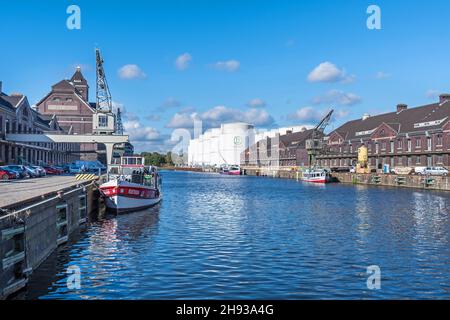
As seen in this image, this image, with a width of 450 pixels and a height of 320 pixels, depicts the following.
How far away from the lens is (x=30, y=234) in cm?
1877

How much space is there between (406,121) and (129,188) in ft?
254

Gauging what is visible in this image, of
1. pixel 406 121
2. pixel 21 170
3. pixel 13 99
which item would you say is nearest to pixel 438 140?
pixel 406 121

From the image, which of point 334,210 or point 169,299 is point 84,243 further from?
point 334,210

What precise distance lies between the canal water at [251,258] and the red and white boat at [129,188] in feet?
6.98

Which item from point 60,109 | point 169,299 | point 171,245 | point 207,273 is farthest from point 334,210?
point 60,109

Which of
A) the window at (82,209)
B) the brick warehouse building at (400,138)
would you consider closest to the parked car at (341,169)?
the brick warehouse building at (400,138)

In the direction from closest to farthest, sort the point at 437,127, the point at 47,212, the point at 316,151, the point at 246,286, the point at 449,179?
the point at 246,286 < the point at 47,212 < the point at 449,179 < the point at 437,127 < the point at 316,151

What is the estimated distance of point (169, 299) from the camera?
15477 millimetres

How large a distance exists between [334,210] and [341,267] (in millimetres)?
23627

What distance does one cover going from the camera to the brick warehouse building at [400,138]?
8638 cm

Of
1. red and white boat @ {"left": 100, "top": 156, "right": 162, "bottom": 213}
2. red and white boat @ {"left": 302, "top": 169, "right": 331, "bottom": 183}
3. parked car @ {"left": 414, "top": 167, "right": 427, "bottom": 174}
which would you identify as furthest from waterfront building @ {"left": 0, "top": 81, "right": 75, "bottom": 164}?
parked car @ {"left": 414, "top": 167, "right": 427, "bottom": 174}

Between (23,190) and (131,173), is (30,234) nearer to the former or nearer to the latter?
(23,190)

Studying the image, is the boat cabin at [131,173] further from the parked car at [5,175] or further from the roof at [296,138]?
the roof at [296,138]

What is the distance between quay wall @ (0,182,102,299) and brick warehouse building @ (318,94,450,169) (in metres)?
72.9
